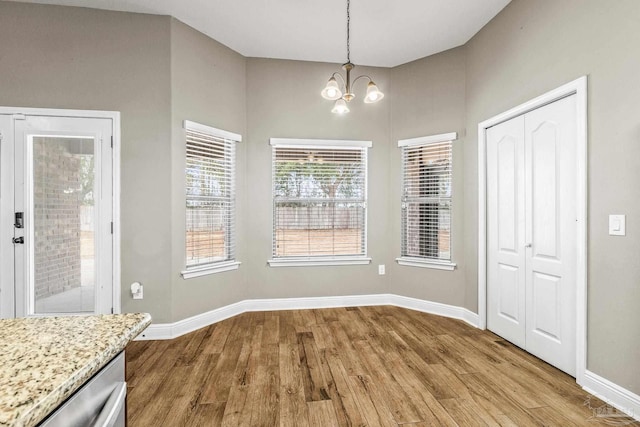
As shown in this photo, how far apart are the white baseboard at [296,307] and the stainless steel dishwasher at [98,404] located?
2.54m

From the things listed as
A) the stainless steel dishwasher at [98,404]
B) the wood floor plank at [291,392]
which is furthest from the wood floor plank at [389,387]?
the stainless steel dishwasher at [98,404]

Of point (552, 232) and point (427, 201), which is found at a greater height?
point (427, 201)

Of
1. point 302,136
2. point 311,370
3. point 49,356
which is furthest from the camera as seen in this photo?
point 302,136

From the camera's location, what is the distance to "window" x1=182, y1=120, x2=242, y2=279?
3428 mm

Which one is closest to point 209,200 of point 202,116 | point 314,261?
point 202,116

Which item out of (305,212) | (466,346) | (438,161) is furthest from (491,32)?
(466,346)

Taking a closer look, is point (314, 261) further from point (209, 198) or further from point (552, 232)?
point (552, 232)

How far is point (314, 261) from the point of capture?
412 cm

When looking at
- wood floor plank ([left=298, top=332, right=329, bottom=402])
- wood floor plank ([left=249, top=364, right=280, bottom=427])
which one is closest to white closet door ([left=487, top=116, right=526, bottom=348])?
wood floor plank ([left=298, top=332, right=329, bottom=402])

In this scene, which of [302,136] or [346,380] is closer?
[346,380]

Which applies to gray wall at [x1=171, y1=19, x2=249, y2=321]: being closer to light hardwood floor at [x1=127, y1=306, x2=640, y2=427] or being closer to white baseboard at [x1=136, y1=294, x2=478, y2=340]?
white baseboard at [x1=136, y1=294, x2=478, y2=340]

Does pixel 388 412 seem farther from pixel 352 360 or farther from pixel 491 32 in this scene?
pixel 491 32

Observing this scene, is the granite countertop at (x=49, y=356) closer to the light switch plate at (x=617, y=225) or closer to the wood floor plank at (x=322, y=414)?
the wood floor plank at (x=322, y=414)

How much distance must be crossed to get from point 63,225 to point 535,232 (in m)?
4.37
